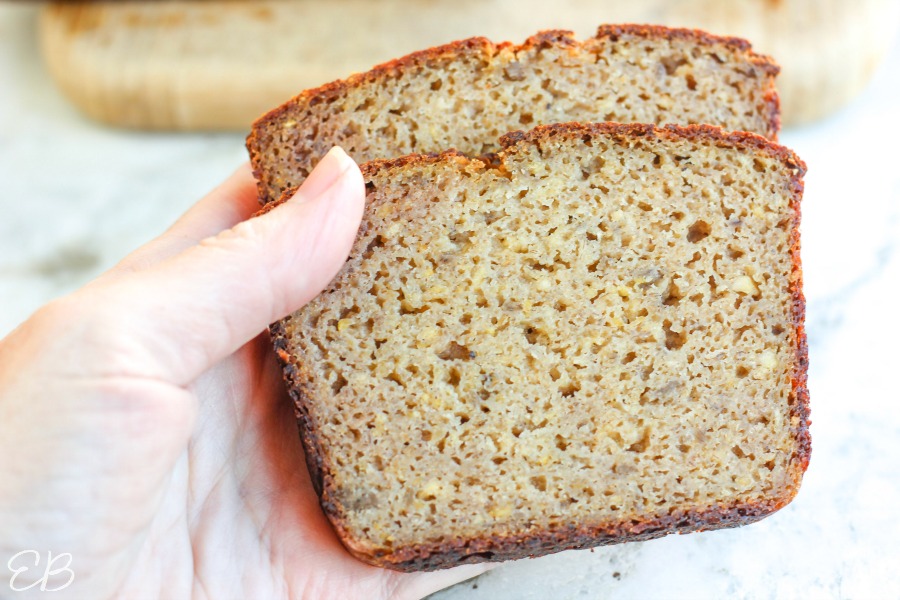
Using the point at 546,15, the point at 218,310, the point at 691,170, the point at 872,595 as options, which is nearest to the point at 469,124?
the point at 691,170

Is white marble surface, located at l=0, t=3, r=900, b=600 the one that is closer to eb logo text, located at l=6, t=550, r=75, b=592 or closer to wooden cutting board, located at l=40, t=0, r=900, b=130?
wooden cutting board, located at l=40, t=0, r=900, b=130

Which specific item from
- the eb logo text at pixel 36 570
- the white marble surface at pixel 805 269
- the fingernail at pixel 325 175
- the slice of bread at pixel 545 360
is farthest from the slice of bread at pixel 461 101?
the white marble surface at pixel 805 269

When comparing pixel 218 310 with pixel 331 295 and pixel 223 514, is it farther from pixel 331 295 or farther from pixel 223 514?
pixel 223 514

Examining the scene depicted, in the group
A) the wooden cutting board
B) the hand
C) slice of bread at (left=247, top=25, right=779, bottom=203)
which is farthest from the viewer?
the wooden cutting board

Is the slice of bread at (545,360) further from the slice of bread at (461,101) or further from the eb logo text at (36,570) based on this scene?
the eb logo text at (36,570)

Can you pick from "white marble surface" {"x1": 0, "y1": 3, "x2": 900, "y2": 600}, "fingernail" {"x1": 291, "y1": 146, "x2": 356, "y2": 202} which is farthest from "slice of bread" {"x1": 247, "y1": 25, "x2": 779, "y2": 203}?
"white marble surface" {"x1": 0, "y1": 3, "x2": 900, "y2": 600}

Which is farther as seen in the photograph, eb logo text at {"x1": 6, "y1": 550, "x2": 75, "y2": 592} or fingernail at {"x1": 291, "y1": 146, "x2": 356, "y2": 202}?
fingernail at {"x1": 291, "y1": 146, "x2": 356, "y2": 202}

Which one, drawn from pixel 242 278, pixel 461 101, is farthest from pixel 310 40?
pixel 242 278
